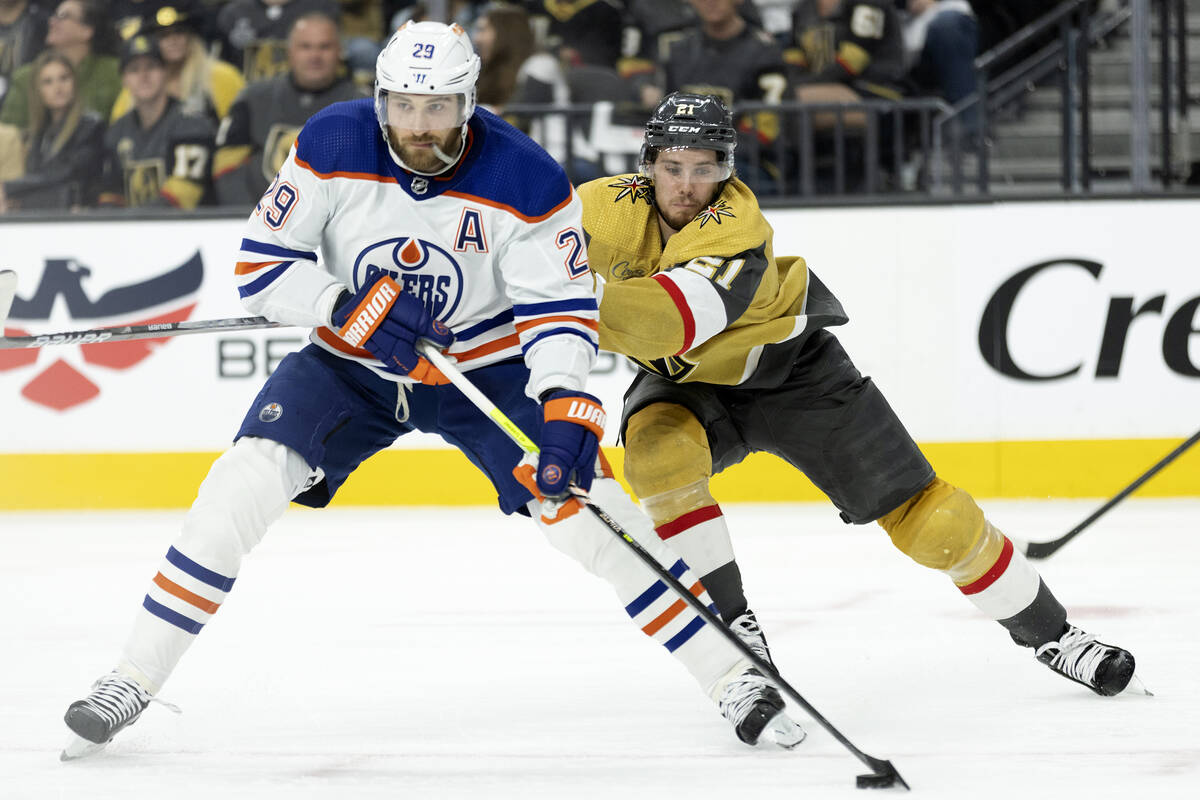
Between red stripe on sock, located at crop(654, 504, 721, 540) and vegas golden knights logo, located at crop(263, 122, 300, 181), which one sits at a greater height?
vegas golden knights logo, located at crop(263, 122, 300, 181)

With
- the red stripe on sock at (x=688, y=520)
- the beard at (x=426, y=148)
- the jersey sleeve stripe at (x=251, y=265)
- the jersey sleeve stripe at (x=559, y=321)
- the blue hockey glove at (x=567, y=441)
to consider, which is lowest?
the red stripe on sock at (x=688, y=520)

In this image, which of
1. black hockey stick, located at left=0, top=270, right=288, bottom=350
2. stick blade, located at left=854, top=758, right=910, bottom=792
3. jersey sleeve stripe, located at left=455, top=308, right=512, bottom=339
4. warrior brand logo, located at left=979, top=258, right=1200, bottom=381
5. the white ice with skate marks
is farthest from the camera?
warrior brand logo, located at left=979, top=258, right=1200, bottom=381

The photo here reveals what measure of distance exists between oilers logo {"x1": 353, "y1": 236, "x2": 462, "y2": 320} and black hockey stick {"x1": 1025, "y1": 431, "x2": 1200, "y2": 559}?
1.72m

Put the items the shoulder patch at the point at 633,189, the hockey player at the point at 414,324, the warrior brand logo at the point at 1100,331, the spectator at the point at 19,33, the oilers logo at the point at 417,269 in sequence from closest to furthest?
the hockey player at the point at 414,324 < the oilers logo at the point at 417,269 < the shoulder patch at the point at 633,189 < the warrior brand logo at the point at 1100,331 < the spectator at the point at 19,33

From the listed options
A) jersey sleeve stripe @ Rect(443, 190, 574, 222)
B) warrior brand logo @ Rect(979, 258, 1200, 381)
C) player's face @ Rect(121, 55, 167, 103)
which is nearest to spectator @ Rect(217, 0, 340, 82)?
player's face @ Rect(121, 55, 167, 103)

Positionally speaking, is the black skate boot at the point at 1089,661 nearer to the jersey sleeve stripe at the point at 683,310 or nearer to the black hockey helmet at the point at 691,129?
the jersey sleeve stripe at the point at 683,310

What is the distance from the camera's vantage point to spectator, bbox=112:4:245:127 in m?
5.69

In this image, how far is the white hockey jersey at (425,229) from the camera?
233cm

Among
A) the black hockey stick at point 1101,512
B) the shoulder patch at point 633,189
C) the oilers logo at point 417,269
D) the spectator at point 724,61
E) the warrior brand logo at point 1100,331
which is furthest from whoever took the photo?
the spectator at point 724,61

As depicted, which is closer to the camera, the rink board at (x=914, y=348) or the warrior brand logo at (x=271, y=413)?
the warrior brand logo at (x=271, y=413)

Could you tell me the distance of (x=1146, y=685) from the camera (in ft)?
8.79

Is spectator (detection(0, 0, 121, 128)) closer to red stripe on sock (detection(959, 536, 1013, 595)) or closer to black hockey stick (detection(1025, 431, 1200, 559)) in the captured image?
black hockey stick (detection(1025, 431, 1200, 559))

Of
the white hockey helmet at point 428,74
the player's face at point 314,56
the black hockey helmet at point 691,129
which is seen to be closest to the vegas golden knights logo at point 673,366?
the black hockey helmet at point 691,129

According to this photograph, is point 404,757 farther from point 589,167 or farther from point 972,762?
point 589,167
